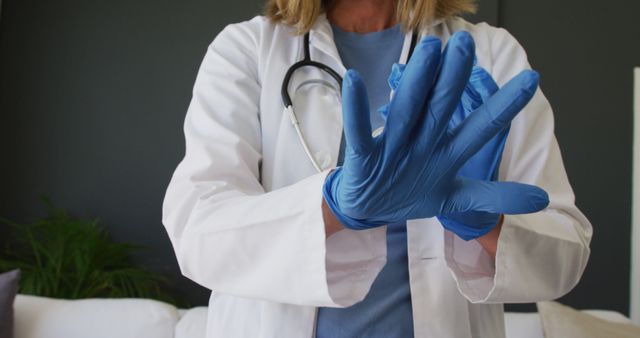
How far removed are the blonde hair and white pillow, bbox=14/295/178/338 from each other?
1.28m

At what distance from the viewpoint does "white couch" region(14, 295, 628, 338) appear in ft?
6.64

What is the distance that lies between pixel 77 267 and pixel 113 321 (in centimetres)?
38

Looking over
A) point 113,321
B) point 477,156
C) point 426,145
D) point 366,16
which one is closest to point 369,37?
point 366,16

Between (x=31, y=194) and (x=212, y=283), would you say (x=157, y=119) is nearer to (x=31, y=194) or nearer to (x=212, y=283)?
(x=31, y=194)

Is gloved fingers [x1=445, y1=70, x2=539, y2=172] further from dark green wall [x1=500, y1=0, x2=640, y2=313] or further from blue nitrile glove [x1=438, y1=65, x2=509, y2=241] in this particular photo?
dark green wall [x1=500, y1=0, x2=640, y2=313]

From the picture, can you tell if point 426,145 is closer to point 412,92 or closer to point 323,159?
point 412,92

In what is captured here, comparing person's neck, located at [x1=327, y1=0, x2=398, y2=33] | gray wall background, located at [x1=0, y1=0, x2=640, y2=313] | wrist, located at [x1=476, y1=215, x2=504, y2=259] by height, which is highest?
person's neck, located at [x1=327, y1=0, x2=398, y2=33]

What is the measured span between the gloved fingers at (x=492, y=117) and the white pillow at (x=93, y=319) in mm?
1606

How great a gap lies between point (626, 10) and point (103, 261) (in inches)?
92.0

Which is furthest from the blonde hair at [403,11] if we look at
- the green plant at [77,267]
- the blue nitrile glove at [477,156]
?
the green plant at [77,267]

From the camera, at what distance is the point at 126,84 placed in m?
2.70

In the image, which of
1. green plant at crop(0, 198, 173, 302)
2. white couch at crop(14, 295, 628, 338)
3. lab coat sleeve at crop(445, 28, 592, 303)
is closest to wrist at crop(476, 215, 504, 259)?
lab coat sleeve at crop(445, 28, 592, 303)

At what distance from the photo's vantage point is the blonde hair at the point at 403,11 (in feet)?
3.45

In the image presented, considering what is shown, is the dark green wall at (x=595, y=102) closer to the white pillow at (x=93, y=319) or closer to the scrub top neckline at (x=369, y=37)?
the white pillow at (x=93, y=319)
